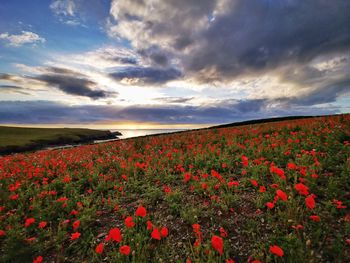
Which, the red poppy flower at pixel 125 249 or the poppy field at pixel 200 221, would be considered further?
the poppy field at pixel 200 221

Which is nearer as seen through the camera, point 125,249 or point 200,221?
point 125,249

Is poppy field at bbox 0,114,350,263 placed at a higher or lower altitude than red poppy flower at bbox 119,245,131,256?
lower

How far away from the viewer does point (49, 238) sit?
4.14 m

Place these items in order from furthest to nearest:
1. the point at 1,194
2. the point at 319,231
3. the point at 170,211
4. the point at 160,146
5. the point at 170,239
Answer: the point at 160,146, the point at 1,194, the point at 170,211, the point at 170,239, the point at 319,231

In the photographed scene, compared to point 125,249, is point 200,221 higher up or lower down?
lower down

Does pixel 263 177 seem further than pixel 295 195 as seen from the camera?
Yes

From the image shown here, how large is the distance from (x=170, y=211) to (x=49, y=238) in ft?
8.88

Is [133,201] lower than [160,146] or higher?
lower

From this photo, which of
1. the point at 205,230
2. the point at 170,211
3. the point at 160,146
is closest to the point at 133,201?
the point at 170,211

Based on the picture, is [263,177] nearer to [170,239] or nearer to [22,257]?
[170,239]

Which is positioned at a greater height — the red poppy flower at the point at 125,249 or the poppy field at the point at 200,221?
the red poppy flower at the point at 125,249

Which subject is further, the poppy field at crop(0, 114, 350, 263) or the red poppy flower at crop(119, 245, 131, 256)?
the poppy field at crop(0, 114, 350, 263)

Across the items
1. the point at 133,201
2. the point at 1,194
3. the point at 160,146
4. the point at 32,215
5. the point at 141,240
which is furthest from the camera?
the point at 160,146

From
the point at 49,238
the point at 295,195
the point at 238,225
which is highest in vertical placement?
the point at 295,195
